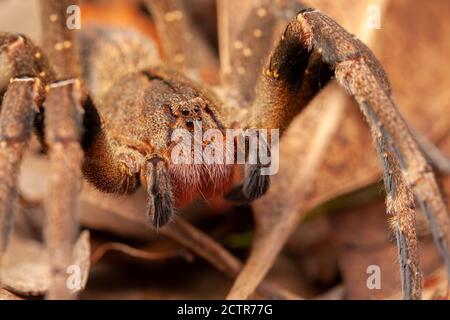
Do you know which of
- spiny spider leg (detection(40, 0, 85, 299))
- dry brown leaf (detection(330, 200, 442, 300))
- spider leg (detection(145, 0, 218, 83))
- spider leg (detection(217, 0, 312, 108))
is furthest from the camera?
spider leg (detection(145, 0, 218, 83))

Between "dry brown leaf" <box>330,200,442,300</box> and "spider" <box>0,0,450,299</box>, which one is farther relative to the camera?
"dry brown leaf" <box>330,200,442,300</box>

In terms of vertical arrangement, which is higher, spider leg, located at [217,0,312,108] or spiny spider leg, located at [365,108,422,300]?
spider leg, located at [217,0,312,108]

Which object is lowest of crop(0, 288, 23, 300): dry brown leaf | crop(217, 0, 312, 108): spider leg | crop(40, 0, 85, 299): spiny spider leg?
crop(0, 288, 23, 300): dry brown leaf

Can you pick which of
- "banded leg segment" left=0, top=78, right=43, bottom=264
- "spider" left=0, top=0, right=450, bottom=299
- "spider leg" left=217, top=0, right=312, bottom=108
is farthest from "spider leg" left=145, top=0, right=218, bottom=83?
"banded leg segment" left=0, top=78, right=43, bottom=264

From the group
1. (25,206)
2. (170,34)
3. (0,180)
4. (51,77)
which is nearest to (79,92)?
(0,180)

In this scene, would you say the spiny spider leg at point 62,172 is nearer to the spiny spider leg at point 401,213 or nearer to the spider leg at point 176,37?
the spiny spider leg at point 401,213

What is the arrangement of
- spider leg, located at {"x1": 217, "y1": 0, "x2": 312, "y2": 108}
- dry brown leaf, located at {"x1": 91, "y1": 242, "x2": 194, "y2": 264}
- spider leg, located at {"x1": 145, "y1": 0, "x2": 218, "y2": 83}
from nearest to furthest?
dry brown leaf, located at {"x1": 91, "y1": 242, "x2": 194, "y2": 264} → spider leg, located at {"x1": 217, "y1": 0, "x2": 312, "y2": 108} → spider leg, located at {"x1": 145, "y1": 0, "x2": 218, "y2": 83}

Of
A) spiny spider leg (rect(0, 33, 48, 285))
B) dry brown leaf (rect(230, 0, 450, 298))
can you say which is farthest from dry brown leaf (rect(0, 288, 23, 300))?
dry brown leaf (rect(230, 0, 450, 298))

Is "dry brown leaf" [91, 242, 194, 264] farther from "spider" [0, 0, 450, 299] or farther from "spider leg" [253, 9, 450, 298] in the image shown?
"spider leg" [253, 9, 450, 298]
